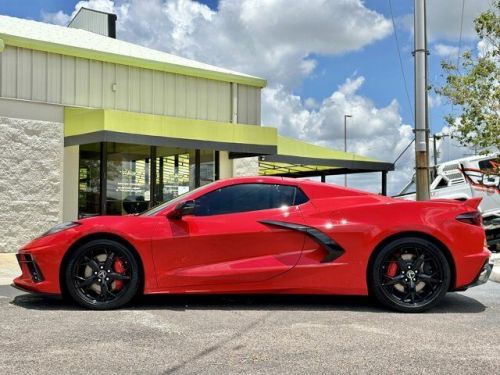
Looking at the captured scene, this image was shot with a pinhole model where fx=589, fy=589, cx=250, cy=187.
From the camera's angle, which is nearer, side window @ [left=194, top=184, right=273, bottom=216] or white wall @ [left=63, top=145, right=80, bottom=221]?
side window @ [left=194, top=184, right=273, bottom=216]

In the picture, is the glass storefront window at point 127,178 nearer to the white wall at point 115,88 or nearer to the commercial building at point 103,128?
the commercial building at point 103,128

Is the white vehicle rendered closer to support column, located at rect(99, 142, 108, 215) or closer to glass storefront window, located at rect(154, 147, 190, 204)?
glass storefront window, located at rect(154, 147, 190, 204)

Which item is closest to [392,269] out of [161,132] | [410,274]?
[410,274]

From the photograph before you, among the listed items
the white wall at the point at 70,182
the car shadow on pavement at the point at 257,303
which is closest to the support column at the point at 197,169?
the white wall at the point at 70,182

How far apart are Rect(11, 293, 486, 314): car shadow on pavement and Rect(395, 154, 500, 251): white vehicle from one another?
8185mm

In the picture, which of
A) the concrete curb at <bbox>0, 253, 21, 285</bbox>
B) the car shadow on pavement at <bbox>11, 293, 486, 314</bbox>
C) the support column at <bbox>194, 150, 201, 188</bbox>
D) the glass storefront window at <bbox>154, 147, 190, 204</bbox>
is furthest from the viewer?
the support column at <bbox>194, 150, 201, 188</bbox>

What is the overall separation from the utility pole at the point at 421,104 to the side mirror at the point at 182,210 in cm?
618

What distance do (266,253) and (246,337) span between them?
1.27 metres

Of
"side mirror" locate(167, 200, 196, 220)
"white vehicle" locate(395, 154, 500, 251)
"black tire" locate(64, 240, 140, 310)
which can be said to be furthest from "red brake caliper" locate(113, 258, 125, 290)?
"white vehicle" locate(395, 154, 500, 251)

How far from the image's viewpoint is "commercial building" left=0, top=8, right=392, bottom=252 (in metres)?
12.8

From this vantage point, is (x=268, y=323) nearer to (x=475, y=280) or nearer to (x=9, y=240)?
(x=475, y=280)

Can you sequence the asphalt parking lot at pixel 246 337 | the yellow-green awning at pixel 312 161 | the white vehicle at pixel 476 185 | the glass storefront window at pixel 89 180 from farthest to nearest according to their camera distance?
1. the yellow-green awning at pixel 312 161
2. the white vehicle at pixel 476 185
3. the glass storefront window at pixel 89 180
4. the asphalt parking lot at pixel 246 337

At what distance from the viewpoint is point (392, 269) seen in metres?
5.89

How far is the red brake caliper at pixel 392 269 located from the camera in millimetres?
5887
